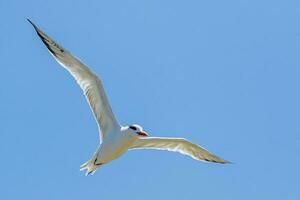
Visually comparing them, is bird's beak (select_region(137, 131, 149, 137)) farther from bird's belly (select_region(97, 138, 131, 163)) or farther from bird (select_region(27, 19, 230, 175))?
bird's belly (select_region(97, 138, 131, 163))

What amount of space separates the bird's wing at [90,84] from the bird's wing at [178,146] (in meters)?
0.77

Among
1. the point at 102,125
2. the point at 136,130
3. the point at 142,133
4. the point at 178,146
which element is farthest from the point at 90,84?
the point at 178,146

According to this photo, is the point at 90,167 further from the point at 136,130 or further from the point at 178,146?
the point at 178,146

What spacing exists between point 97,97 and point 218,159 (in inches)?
129

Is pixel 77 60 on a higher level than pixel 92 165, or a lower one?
higher

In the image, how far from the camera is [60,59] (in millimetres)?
26891

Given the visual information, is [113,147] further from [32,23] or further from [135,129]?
[32,23]

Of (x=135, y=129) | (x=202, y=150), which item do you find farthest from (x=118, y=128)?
(x=202, y=150)

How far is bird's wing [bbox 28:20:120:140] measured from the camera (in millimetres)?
26781

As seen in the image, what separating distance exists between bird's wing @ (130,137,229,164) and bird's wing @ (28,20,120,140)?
0.77 meters

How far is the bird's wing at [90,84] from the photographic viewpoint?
26.8 metres

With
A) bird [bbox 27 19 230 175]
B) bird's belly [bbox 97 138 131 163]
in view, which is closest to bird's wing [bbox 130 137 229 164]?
bird [bbox 27 19 230 175]

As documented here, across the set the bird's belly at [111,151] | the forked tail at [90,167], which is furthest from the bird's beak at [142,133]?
the forked tail at [90,167]

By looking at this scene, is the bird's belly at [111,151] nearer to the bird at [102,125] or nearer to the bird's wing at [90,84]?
the bird at [102,125]
